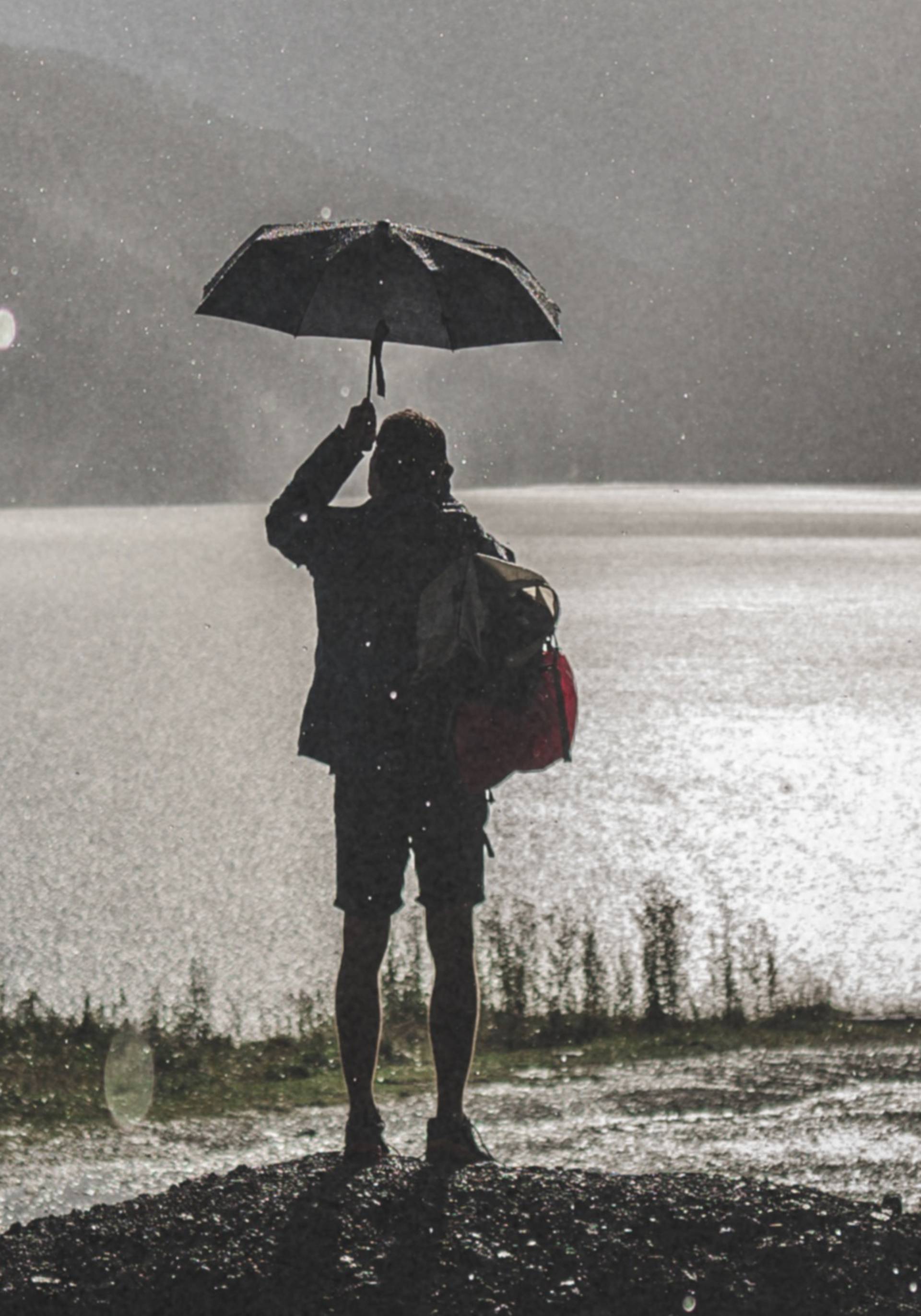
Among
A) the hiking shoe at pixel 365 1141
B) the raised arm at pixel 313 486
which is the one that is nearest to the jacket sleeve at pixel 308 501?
the raised arm at pixel 313 486

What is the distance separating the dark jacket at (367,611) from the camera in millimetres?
4164

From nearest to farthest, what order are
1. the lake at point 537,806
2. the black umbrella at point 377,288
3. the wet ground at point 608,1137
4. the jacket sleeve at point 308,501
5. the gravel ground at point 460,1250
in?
the gravel ground at point 460,1250, the jacket sleeve at point 308,501, the black umbrella at point 377,288, the wet ground at point 608,1137, the lake at point 537,806

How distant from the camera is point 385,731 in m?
4.16

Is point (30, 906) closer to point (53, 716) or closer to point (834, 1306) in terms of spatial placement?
point (834, 1306)

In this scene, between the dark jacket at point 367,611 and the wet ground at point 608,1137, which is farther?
the wet ground at point 608,1137

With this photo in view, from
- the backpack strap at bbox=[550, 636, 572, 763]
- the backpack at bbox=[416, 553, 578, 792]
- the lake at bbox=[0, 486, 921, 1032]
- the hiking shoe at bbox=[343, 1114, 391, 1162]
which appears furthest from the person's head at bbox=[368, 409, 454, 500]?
the lake at bbox=[0, 486, 921, 1032]

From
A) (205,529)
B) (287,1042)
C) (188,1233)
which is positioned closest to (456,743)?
(188,1233)

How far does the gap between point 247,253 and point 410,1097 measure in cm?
323

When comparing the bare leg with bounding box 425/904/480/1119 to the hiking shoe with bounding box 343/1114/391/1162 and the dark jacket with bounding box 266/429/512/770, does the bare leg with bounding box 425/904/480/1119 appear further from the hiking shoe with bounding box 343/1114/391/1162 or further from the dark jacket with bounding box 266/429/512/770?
the dark jacket with bounding box 266/429/512/770

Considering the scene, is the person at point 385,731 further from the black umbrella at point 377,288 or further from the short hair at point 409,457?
the black umbrella at point 377,288

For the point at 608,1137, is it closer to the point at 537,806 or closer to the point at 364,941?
the point at 364,941

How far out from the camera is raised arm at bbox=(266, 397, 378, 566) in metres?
4.18

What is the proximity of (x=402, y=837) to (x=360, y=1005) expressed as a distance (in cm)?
45

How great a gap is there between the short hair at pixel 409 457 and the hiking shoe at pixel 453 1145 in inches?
62.2
